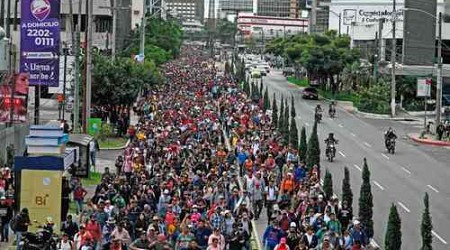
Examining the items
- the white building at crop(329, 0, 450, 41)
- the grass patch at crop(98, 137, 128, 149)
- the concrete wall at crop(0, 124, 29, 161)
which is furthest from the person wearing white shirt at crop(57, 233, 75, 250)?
the white building at crop(329, 0, 450, 41)

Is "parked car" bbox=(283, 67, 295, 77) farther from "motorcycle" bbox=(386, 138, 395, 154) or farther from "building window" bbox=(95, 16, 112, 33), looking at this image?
"motorcycle" bbox=(386, 138, 395, 154)

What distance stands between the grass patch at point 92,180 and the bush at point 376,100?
37.8 m

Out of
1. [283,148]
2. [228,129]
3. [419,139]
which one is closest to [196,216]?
[283,148]

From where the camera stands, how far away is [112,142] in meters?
48.4

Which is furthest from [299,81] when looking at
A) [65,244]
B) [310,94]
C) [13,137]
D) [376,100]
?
[65,244]

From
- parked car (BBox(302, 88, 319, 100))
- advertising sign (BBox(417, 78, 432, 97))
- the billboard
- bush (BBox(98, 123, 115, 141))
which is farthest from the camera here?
parked car (BBox(302, 88, 319, 100))

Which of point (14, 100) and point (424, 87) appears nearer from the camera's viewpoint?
point (14, 100)

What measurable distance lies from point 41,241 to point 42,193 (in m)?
4.06

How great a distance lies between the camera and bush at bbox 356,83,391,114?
71.5m

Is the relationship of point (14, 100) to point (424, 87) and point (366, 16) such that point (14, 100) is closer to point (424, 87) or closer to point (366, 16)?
point (424, 87)

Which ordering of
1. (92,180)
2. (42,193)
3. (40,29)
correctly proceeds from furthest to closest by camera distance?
(92,180) < (40,29) < (42,193)

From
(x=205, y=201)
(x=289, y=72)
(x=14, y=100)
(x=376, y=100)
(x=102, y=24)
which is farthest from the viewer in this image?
(x=289, y=72)

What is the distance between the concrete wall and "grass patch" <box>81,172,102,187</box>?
115 inches

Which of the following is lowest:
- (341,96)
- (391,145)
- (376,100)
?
(391,145)
